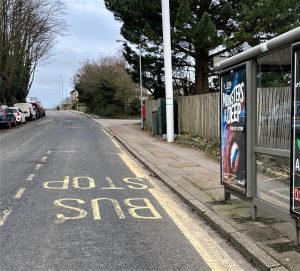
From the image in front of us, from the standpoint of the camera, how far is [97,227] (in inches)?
259

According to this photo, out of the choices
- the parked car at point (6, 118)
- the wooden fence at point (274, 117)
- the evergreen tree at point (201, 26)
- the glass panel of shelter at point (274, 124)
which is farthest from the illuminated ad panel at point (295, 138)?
the parked car at point (6, 118)

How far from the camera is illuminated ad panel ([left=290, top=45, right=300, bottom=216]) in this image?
4.79 m

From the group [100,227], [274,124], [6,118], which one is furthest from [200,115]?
[6,118]

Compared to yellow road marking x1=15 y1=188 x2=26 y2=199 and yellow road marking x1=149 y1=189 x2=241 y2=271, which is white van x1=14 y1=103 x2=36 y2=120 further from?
yellow road marking x1=149 y1=189 x2=241 y2=271

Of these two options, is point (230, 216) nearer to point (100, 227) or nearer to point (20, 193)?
point (100, 227)

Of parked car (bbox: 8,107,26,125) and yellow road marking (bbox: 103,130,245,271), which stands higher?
parked car (bbox: 8,107,26,125)

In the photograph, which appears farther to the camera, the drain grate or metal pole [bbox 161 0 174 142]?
metal pole [bbox 161 0 174 142]

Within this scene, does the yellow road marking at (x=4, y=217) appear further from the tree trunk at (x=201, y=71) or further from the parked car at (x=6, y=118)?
the parked car at (x=6, y=118)

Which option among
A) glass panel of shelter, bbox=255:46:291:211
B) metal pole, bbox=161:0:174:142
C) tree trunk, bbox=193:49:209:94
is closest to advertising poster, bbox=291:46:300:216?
glass panel of shelter, bbox=255:46:291:211

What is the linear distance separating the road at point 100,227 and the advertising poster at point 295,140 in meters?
0.89

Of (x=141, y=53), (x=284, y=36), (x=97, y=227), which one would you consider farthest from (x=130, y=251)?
(x=141, y=53)

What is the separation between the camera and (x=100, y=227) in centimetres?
657

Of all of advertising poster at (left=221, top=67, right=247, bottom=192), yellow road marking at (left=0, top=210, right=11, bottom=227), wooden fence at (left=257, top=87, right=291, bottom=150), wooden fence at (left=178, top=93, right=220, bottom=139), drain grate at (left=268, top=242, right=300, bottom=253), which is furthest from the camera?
wooden fence at (left=178, top=93, right=220, bottom=139)

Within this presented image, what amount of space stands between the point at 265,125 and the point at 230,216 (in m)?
1.56
